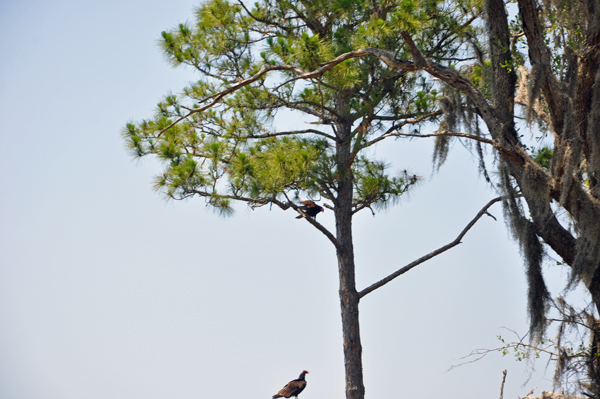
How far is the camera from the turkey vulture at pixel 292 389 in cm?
496

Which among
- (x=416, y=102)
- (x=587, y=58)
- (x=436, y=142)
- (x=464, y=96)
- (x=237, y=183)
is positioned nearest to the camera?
(x=587, y=58)

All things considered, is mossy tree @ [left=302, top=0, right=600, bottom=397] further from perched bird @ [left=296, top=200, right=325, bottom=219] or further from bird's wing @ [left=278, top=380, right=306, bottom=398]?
bird's wing @ [left=278, top=380, right=306, bottom=398]

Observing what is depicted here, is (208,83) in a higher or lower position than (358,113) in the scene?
higher

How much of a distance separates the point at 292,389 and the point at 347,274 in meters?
1.33

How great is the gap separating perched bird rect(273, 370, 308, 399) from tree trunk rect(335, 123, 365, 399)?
82cm

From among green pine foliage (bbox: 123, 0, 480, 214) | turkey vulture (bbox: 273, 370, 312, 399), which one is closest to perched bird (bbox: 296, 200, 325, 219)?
green pine foliage (bbox: 123, 0, 480, 214)

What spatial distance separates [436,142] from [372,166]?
4.52ft

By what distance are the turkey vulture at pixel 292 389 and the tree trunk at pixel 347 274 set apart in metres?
0.82

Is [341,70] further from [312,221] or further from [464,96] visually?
[312,221]

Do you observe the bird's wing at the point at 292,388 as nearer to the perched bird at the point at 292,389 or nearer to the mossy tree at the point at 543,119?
the perched bird at the point at 292,389

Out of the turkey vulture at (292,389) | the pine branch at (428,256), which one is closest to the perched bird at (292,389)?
the turkey vulture at (292,389)

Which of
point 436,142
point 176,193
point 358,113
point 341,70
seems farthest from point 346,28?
point 176,193

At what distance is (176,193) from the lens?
4.40 meters

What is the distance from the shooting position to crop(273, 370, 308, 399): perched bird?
16.3 feet
